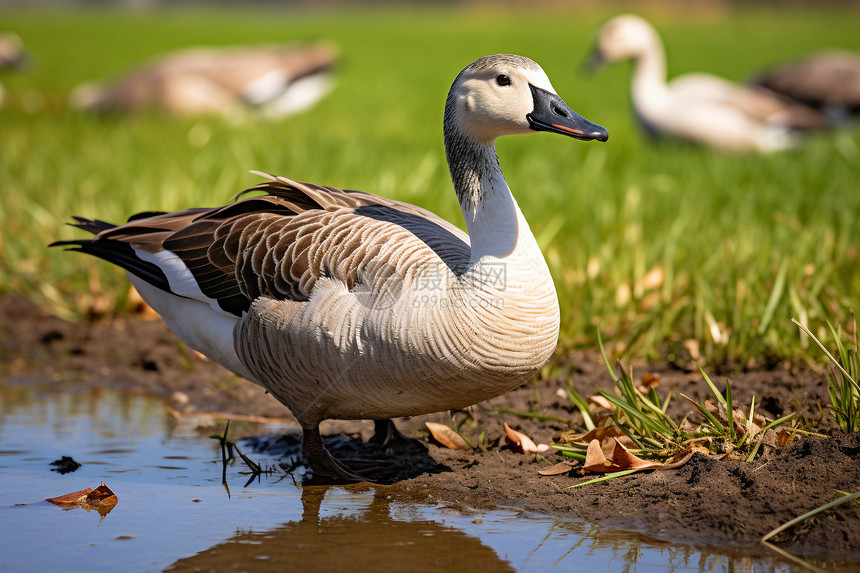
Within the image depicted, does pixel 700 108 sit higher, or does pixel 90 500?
pixel 700 108

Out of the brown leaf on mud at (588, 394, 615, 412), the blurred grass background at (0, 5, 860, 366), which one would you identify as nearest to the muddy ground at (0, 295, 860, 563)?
the brown leaf on mud at (588, 394, 615, 412)

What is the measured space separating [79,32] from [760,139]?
129 feet

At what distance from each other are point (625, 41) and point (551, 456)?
9.36 meters

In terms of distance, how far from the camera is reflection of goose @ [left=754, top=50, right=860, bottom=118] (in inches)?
482

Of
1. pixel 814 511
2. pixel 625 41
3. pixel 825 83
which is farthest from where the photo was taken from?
pixel 825 83

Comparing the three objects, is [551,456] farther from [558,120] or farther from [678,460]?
[558,120]

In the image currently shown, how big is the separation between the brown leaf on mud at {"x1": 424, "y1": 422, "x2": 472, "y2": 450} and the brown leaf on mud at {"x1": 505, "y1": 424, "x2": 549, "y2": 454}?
0.76 ft

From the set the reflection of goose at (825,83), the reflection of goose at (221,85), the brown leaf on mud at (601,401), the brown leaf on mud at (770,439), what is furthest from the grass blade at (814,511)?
the reflection of goose at (221,85)

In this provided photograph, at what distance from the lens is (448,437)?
419 cm

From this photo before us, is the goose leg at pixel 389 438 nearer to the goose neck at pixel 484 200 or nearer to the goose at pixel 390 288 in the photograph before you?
the goose at pixel 390 288

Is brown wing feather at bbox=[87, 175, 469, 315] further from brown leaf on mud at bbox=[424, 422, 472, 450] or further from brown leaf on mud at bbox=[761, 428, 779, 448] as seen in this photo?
brown leaf on mud at bbox=[761, 428, 779, 448]

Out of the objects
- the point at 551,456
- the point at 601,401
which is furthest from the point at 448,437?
the point at 601,401

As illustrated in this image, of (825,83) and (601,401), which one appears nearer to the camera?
(601,401)

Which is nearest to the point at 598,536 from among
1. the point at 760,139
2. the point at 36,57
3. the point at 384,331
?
the point at 384,331
